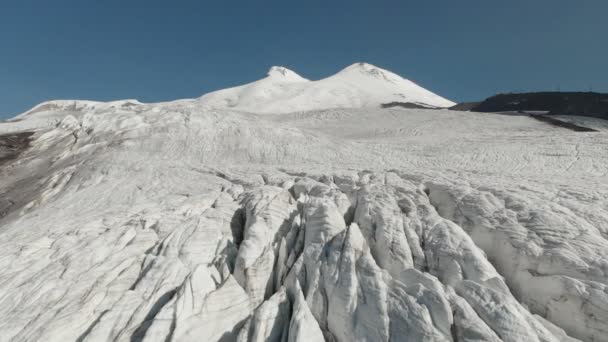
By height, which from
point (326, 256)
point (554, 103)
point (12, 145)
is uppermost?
point (554, 103)

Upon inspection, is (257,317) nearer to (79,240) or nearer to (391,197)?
(391,197)

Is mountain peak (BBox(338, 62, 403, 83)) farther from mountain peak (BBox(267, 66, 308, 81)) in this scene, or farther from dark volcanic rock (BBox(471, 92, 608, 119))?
dark volcanic rock (BBox(471, 92, 608, 119))

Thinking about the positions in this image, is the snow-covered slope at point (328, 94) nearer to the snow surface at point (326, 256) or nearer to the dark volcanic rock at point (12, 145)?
the dark volcanic rock at point (12, 145)

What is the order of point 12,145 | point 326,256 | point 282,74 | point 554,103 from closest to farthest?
point 326,256, point 12,145, point 554,103, point 282,74

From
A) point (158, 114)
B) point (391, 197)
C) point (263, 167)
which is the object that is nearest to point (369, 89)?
point (158, 114)

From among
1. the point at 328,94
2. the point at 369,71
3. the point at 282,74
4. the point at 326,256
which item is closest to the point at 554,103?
the point at 328,94

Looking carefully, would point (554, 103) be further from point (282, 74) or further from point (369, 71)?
point (282, 74)

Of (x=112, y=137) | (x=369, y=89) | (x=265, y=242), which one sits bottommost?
(x=265, y=242)
